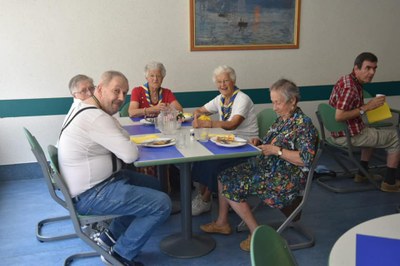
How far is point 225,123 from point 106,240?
1.29 metres

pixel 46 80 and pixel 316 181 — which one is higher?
pixel 46 80

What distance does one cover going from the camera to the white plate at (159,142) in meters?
2.61

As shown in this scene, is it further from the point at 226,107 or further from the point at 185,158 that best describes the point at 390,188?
the point at 185,158

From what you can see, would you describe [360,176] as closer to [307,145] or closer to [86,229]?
[307,145]

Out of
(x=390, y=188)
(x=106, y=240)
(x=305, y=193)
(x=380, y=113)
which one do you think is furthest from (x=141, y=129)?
(x=390, y=188)

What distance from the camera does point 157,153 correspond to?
2.50 m

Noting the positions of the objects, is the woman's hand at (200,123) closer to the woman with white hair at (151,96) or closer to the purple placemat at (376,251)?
the woman with white hair at (151,96)

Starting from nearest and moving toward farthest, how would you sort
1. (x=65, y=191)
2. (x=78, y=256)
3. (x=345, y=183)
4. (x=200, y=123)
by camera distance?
(x=65, y=191) < (x=78, y=256) < (x=200, y=123) < (x=345, y=183)

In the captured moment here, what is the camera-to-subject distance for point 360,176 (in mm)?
4191

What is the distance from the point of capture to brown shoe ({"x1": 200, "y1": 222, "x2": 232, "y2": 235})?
3.09 meters

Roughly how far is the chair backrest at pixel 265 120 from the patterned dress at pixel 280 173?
0.45 m

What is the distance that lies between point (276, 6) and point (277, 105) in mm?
2378

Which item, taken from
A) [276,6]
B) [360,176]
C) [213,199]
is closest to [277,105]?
[213,199]

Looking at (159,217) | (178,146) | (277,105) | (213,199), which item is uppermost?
(277,105)
